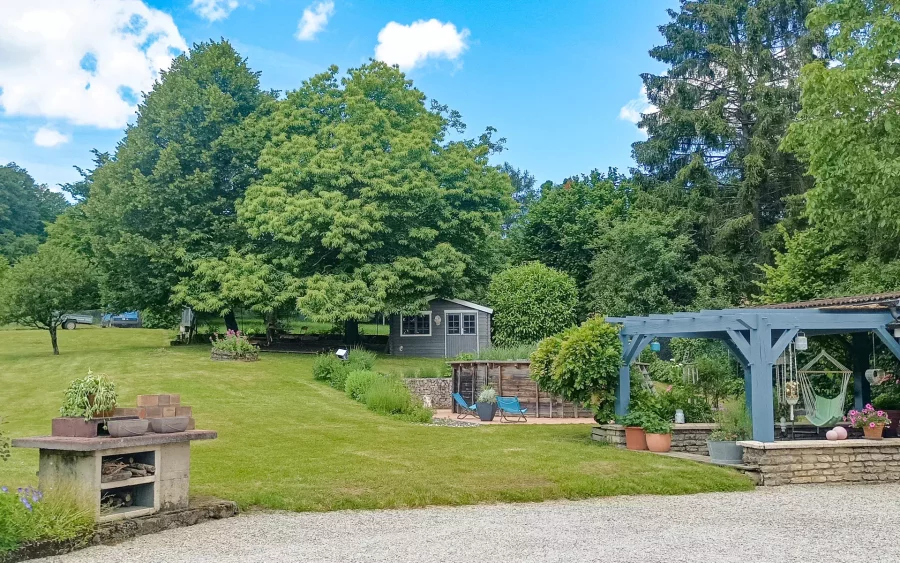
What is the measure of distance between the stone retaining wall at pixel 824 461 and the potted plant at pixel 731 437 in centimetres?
24

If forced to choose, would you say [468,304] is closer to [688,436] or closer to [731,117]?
[731,117]

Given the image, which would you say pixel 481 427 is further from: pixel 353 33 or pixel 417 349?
pixel 353 33

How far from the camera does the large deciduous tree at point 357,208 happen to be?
24.3 m

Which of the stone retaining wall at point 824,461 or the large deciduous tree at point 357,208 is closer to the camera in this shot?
the stone retaining wall at point 824,461

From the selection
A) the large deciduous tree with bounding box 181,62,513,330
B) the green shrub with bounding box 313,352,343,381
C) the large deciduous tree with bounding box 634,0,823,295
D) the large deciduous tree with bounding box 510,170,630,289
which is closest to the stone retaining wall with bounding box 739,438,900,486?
the green shrub with bounding box 313,352,343,381

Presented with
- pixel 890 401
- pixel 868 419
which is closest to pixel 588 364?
pixel 868 419

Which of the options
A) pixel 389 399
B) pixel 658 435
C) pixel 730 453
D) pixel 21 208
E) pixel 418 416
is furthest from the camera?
pixel 21 208

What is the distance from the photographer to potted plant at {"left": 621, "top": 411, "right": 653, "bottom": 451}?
38.3 ft

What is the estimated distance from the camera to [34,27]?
50.7ft

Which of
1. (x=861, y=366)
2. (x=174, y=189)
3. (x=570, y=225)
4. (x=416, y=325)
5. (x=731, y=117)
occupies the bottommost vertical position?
(x=861, y=366)

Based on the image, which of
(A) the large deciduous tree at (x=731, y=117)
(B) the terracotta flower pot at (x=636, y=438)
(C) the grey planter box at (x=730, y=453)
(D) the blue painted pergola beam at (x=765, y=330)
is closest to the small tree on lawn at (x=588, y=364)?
(B) the terracotta flower pot at (x=636, y=438)

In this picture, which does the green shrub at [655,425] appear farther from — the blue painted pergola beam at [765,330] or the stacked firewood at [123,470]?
the stacked firewood at [123,470]

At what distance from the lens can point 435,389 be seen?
20.0 m

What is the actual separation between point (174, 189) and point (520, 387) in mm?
14584
